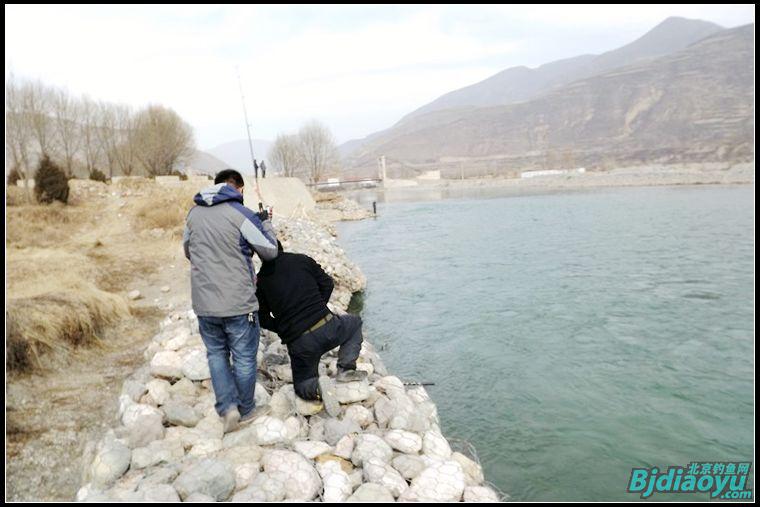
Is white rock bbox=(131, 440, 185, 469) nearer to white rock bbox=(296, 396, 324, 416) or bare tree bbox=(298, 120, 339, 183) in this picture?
white rock bbox=(296, 396, 324, 416)

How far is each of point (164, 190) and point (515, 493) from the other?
24.3m

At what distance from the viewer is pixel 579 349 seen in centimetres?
898

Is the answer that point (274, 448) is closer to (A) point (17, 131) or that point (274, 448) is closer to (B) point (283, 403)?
(B) point (283, 403)

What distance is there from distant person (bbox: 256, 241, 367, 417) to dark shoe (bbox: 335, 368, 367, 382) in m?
0.26

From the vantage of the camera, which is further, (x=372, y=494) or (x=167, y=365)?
(x=167, y=365)

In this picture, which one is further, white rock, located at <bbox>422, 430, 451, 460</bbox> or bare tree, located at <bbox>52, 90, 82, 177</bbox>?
bare tree, located at <bbox>52, 90, 82, 177</bbox>

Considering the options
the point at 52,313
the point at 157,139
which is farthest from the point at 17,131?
the point at 52,313

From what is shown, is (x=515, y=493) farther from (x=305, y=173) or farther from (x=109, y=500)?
(x=305, y=173)

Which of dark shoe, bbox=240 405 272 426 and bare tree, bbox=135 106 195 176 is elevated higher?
bare tree, bbox=135 106 195 176

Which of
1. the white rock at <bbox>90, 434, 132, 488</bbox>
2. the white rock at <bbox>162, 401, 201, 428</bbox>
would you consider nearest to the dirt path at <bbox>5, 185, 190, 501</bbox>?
the white rock at <bbox>162, 401, 201, 428</bbox>

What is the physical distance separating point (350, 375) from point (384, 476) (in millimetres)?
1405

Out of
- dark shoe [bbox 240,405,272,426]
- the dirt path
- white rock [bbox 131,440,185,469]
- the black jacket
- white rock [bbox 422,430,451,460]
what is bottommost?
the dirt path

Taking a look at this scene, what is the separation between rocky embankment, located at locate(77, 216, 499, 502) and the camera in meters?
3.29

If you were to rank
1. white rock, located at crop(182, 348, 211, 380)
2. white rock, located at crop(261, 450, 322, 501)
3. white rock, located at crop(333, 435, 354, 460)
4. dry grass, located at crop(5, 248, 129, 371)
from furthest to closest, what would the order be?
dry grass, located at crop(5, 248, 129, 371) → white rock, located at crop(182, 348, 211, 380) → white rock, located at crop(333, 435, 354, 460) → white rock, located at crop(261, 450, 322, 501)
